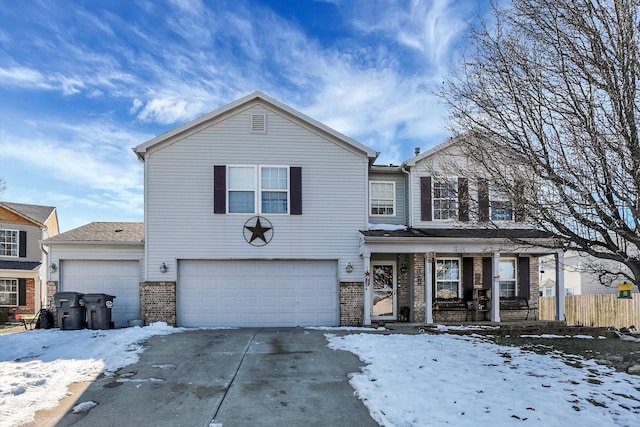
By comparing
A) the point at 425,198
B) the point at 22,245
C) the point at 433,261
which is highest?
the point at 425,198

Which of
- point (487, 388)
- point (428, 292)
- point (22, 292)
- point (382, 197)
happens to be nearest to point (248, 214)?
point (382, 197)

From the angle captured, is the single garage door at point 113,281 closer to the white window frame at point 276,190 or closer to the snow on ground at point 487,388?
the white window frame at point 276,190

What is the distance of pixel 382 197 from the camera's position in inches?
557

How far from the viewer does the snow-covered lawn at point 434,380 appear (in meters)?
5.15

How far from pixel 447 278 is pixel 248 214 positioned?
7134 mm

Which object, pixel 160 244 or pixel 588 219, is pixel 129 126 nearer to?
pixel 160 244

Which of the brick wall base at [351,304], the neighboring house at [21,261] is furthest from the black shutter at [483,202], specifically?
the neighboring house at [21,261]

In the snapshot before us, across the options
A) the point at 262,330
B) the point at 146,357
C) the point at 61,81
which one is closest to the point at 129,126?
the point at 61,81

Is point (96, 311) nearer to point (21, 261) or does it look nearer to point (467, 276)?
point (467, 276)

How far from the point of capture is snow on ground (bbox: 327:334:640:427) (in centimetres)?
507

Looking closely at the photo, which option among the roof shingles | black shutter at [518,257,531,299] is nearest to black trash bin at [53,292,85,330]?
the roof shingles

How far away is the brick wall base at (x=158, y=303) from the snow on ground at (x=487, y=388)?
20.2 feet

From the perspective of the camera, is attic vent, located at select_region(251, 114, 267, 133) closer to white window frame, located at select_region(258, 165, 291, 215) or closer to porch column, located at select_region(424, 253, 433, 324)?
white window frame, located at select_region(258, 165, 291, 215)

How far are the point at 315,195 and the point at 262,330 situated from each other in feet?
14.3
